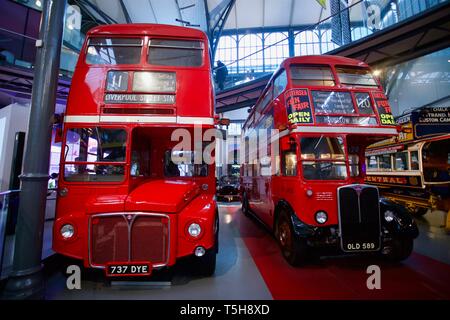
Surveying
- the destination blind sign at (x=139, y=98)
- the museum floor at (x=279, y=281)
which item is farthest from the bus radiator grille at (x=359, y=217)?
the destination blind sign at (x=139, y=98)

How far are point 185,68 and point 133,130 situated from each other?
1274 mm

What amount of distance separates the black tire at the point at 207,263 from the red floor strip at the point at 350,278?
31.4 inches

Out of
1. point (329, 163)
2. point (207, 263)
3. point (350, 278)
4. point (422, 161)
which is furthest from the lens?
point (422, 161)

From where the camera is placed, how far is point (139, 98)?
10.6 feet

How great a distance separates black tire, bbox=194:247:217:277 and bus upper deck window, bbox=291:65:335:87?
322cm

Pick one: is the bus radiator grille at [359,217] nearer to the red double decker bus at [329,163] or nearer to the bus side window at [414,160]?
the red double decker bus at [329,163]

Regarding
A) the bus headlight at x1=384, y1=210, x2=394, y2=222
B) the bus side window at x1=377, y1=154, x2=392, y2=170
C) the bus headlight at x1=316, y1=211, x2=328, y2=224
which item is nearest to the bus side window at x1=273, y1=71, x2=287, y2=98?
the bus headlight at x1=316, y1=211, x2=328, y2=224

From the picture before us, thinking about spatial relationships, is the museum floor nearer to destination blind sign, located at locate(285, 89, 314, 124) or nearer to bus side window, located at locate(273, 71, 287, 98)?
destination blind sign, located at locate(285, 89, 314, 124)

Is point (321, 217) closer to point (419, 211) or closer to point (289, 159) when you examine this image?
point (289, 159)

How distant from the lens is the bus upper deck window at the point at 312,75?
3.92 m

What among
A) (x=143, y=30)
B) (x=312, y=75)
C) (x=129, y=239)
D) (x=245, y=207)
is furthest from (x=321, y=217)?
(x=245, y=207)

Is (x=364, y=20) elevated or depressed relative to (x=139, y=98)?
elevated

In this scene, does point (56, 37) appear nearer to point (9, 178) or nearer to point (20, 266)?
point (20, 266)

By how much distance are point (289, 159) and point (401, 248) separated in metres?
2.32
